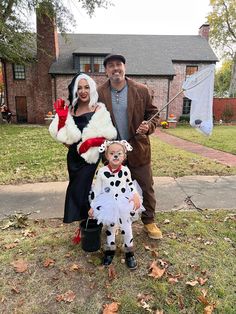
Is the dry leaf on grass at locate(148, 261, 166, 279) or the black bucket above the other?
the black bucket

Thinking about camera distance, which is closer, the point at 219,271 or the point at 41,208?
the point at 219,271

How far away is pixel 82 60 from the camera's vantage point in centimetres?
1952

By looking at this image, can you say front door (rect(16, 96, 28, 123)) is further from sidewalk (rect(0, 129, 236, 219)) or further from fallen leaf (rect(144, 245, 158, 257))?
fallen leaf (rect(144, 245, 158, 257))

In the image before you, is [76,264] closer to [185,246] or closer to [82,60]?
[185,246]

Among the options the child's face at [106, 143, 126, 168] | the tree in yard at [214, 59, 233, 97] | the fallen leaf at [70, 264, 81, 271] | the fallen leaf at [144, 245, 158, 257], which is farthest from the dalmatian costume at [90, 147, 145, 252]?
the tree in yard at [214, 59, 233, 97]

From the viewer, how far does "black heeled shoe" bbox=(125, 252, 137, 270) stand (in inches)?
107

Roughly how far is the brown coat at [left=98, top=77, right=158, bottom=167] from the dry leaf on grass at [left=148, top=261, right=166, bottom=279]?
107 centimetres

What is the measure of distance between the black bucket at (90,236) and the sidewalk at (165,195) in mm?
1049

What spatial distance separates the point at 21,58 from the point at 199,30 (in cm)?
1563

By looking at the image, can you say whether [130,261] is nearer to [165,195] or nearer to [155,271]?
[155,271]

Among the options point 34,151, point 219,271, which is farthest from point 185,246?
point 34,151

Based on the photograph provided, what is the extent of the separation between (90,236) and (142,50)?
21.2 m

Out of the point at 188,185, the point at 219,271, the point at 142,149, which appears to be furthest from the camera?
the point at 188,185

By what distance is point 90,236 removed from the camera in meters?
2.85
